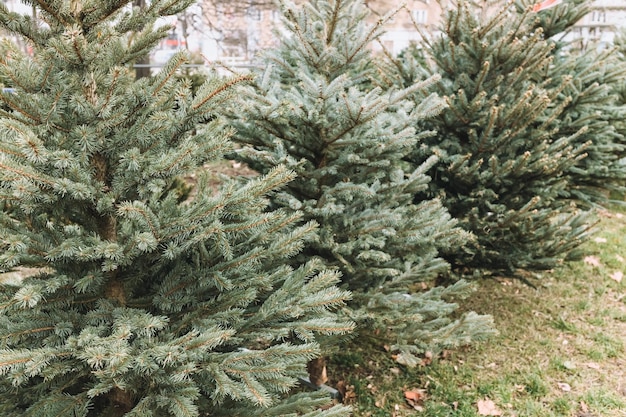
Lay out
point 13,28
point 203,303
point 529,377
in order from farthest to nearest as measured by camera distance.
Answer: point 529,377
point 203,303
point 13,28

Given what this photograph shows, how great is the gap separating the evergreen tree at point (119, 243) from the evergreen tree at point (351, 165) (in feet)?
3.15

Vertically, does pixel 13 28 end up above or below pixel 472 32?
below

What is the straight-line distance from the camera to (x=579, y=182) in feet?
23.4

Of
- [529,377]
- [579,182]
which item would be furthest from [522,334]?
[579,182]

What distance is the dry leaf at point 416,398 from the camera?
3.83 meters

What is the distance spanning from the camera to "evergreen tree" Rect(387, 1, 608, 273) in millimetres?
4297

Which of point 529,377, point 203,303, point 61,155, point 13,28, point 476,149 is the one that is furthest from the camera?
point 476,149

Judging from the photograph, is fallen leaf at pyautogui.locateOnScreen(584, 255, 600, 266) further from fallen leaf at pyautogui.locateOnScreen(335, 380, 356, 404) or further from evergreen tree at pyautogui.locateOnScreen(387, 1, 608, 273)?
fallen leaf at pyautogui.locateOnScreen(335, 380, 356, 404)

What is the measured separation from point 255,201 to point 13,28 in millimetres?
1211

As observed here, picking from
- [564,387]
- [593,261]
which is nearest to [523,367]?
[564,387]

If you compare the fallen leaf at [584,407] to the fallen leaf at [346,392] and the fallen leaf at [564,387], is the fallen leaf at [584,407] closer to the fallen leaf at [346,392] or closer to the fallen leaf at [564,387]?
the fallen leaf at [564,387]

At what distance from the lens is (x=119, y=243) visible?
2.17 m

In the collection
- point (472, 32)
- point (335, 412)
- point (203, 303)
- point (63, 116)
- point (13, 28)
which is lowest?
point (335, 412)

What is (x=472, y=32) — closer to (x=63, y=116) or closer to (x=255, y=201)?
(x=255, y=201)
